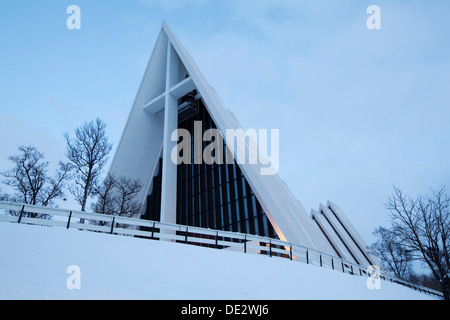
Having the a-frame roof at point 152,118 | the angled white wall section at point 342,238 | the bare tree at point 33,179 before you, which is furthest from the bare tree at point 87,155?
the angled white wall section at point 342,238

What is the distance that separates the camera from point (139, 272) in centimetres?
682

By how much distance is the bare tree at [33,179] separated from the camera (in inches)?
636

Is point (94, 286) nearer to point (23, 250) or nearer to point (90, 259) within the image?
point (90, 259)

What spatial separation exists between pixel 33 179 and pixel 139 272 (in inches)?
510

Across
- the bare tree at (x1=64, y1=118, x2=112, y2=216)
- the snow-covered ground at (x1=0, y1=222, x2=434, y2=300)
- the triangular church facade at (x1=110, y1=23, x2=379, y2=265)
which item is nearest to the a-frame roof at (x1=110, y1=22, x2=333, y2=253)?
the triangular church facade at (x1=110, y1=23, x2=379, y2=265)

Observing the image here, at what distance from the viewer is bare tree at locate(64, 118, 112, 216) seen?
17453mm

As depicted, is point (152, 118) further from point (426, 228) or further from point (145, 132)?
point (426, 228)

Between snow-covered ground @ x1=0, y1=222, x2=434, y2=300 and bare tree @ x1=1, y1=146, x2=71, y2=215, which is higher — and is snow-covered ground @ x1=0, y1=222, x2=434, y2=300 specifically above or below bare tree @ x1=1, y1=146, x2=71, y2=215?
below

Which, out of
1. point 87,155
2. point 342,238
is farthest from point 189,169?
point 342,238

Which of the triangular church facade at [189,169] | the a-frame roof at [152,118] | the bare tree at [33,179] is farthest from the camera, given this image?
the a-frame roof at [152,118]

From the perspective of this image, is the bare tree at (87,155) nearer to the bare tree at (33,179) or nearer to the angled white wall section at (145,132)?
the bare tree at (33,179)

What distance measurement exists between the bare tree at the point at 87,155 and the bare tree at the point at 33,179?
697 mm

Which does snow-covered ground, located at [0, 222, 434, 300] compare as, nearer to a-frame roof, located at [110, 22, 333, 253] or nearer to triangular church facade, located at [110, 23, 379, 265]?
triangular church facade, located at [110, 23, 379, 265]

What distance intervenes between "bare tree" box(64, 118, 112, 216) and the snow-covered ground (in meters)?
9.29
